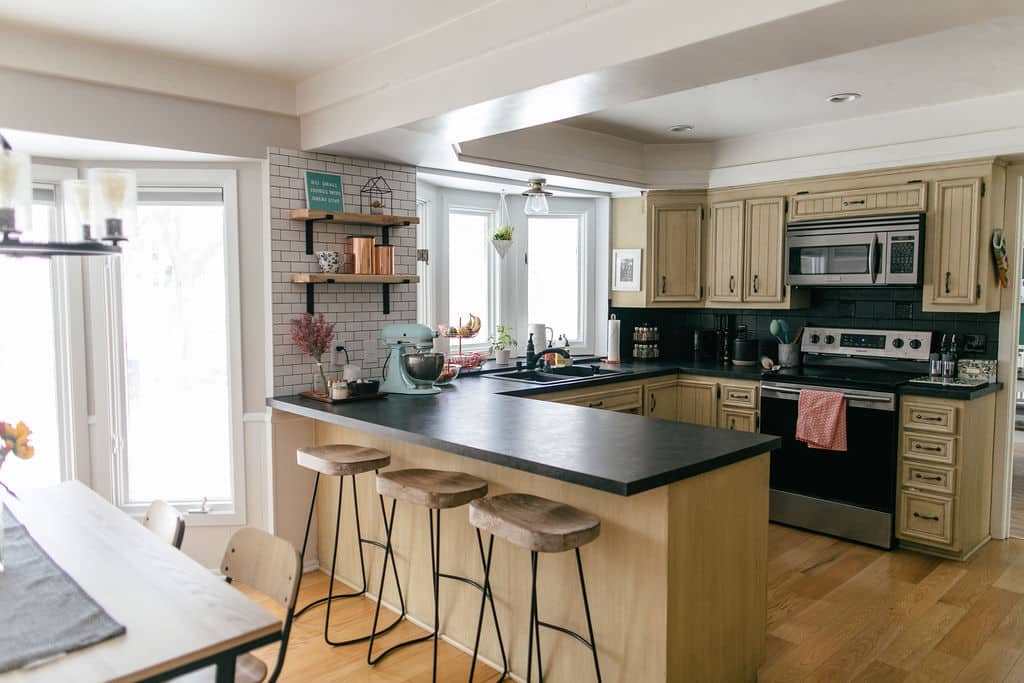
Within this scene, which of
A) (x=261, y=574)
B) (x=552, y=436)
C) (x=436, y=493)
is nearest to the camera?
(x=261, y=574)

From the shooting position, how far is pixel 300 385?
375 cm

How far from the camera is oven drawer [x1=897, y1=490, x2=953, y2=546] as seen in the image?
3844mm

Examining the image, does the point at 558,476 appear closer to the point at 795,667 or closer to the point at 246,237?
the point at 795,667

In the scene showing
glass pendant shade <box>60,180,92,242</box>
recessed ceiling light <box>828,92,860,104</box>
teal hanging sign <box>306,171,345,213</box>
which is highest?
recessed ceiling light <box>828,92,860,104</box>

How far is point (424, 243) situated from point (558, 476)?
2.70 meters

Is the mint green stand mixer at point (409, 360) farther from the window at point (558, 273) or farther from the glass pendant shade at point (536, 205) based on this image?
the window at point (558, 273)

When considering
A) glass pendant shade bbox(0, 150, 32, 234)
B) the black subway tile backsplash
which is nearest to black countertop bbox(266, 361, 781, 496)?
glass pendant shade bbox(0, 150, 32, 234)

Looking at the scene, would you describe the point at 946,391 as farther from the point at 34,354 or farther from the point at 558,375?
the point at 34,354

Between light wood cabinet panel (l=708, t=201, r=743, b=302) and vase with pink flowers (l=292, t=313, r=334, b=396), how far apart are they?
2.79 meters

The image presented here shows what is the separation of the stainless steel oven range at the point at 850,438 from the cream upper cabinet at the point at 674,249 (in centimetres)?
95

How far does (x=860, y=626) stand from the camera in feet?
10.3

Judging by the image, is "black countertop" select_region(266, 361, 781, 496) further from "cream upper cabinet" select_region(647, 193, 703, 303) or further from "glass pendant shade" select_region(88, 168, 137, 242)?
"cream upper cabinet" select_region(647, 193, 703, 303)

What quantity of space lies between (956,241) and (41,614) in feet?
14.5

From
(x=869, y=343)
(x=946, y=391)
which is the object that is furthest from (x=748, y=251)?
(x=946, y=391)
